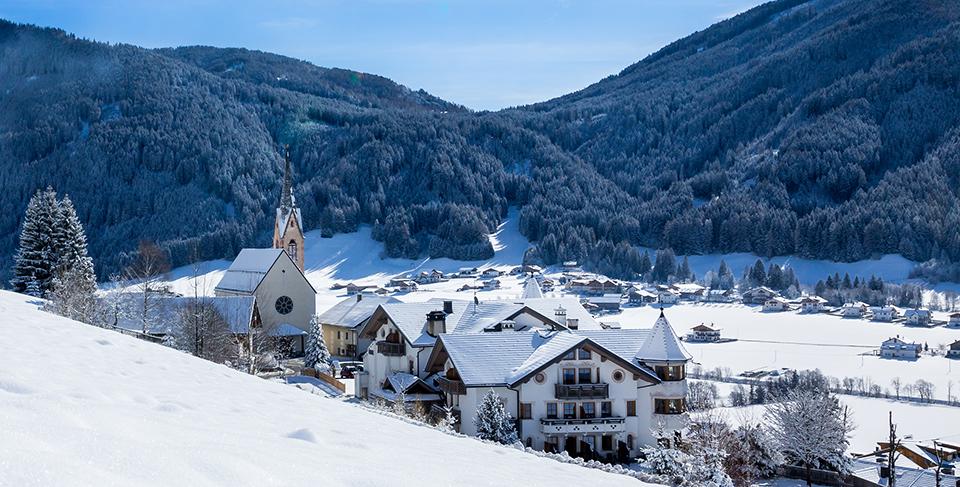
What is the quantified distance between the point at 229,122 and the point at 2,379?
19460 cm

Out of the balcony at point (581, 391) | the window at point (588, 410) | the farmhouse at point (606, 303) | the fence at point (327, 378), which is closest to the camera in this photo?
the balcony at point (581, 391)

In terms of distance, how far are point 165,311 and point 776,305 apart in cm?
8267

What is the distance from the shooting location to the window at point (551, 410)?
1275 inches

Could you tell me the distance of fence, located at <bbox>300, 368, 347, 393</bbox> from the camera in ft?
134

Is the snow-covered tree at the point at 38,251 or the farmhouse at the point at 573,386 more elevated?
the snow-covered tree at the point at 38,251

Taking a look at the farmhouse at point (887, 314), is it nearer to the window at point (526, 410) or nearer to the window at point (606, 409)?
the window at point (606, 409)

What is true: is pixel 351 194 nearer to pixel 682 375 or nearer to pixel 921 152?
pixel 921 152

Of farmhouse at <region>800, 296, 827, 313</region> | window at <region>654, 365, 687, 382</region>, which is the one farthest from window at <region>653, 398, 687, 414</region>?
farmhouse at <region>800, 296, 827, 313</region>

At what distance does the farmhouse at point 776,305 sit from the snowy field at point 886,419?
5463 centimetres

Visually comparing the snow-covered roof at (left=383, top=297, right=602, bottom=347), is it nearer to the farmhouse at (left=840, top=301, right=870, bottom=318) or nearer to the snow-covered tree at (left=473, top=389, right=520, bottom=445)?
the snow-covered tree at (left=473, top=389, right=520, bottom=445)

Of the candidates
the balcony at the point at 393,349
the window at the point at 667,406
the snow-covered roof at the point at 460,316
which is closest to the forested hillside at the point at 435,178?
the snow-covered roof at the point at 460,316

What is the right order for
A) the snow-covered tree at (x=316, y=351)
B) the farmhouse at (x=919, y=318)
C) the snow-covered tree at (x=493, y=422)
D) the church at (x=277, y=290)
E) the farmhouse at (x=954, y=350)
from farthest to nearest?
the farmhouse at (x=919, y=318), the farmhouse at (x=954, y=350), the church at (x=277, y=290), the snow-covered tree at (x=316, y=351), the snow-covered tree at (x=493, y=422)

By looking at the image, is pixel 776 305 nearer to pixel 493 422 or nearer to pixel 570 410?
pixel 570 410

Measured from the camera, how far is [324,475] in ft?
20.3
